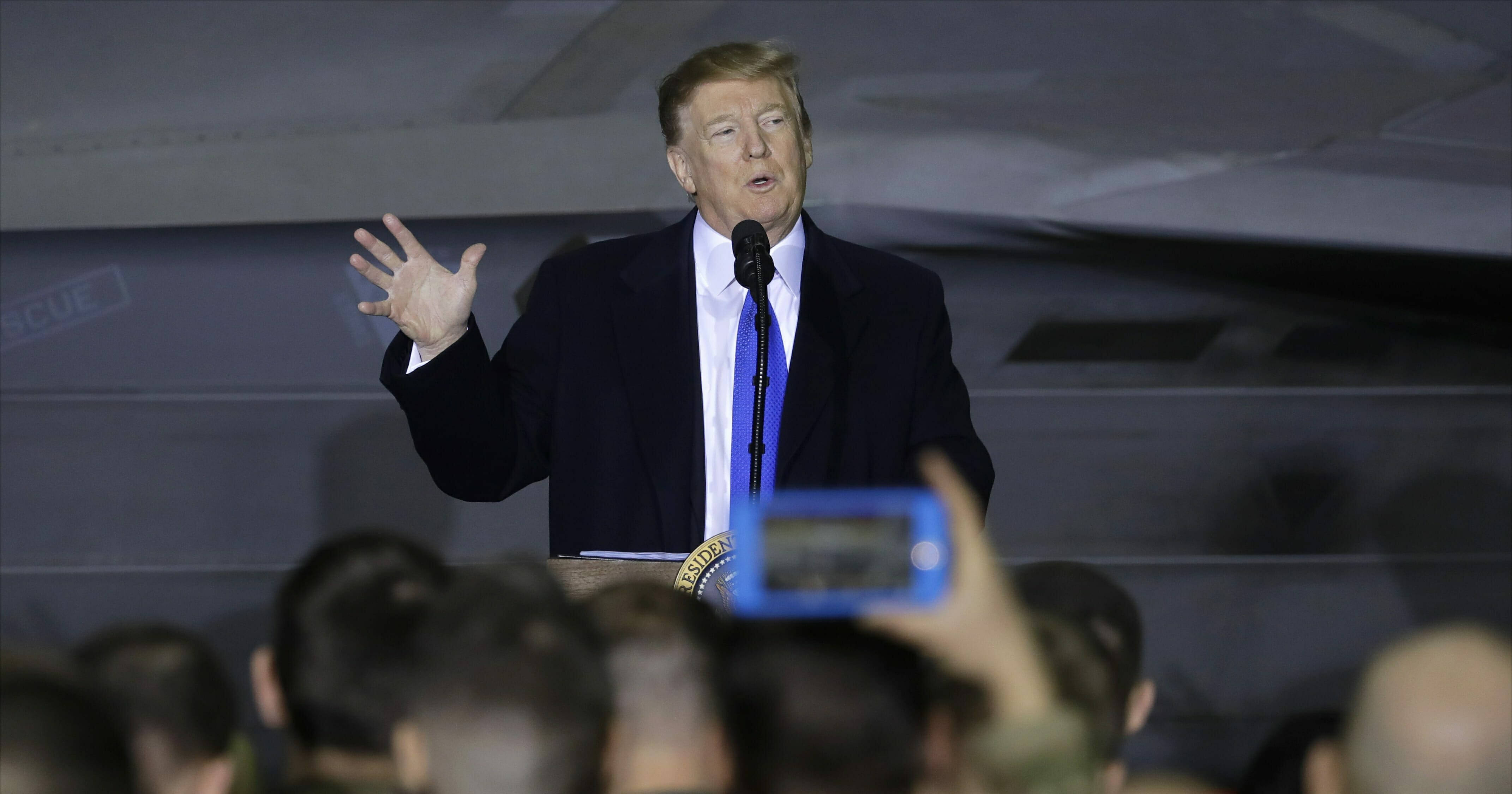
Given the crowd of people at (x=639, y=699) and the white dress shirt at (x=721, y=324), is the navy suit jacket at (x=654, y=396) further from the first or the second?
the crowd of people at (x=639, y=699)

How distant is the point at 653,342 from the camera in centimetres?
166

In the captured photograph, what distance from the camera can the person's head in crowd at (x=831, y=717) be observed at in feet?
2.34

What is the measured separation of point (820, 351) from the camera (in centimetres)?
162

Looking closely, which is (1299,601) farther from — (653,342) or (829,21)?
(653,342)

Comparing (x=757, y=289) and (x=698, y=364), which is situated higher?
(x=757, y=289)

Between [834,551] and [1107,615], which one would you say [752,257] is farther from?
[834,551]

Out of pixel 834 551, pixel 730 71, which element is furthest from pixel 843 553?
pixel 730 71

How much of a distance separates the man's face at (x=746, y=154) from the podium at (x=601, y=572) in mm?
574

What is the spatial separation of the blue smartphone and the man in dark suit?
889mm

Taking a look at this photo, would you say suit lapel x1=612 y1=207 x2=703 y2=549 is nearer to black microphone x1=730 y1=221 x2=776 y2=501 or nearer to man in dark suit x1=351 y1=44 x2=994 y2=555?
man in dark suit x1=351 y1=44 x2=994 y2=555

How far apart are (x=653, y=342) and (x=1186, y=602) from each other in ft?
7.07

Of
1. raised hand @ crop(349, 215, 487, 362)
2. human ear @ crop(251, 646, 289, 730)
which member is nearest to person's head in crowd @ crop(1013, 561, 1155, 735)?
human ear @ crop(251, 646, 289, 730)

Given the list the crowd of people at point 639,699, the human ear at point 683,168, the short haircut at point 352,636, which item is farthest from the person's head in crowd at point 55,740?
the human ear at point 683,168

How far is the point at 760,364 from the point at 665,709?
23.3 inches
